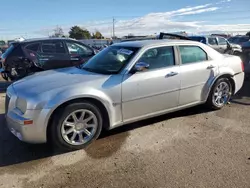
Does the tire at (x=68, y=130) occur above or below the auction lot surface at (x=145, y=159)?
above

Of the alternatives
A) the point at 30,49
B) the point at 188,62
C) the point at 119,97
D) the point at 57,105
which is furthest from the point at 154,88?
the point at 30,49

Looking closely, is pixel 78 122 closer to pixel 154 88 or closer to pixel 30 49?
pixel 154 88

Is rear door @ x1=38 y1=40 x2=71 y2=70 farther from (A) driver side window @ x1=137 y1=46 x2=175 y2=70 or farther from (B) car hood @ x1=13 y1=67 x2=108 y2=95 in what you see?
(A) driver side window @ x1=137 y1=46 x2=175 y2=70

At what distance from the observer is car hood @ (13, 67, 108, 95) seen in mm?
3363

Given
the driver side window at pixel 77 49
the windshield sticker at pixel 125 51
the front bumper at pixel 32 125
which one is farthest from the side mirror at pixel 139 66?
the driver side window at pixel 77 49

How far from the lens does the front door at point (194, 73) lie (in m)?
4.38

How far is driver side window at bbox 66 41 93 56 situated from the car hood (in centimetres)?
386

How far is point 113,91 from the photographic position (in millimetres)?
3615

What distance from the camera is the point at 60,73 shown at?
410 cm

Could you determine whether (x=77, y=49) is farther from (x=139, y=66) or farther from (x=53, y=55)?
(x=139, y=66)

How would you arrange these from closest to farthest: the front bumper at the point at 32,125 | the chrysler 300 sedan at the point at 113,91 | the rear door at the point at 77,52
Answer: the front bumper at the point at 32,125 < the chrysler 300 sedan at the point at 113,91 < the rear door at the point at 77,52

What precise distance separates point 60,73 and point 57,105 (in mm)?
1034

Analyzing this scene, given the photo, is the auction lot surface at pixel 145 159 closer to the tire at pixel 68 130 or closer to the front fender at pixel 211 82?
the tire at pixel 68 130

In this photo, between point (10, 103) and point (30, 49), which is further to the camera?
point (30, 49)
